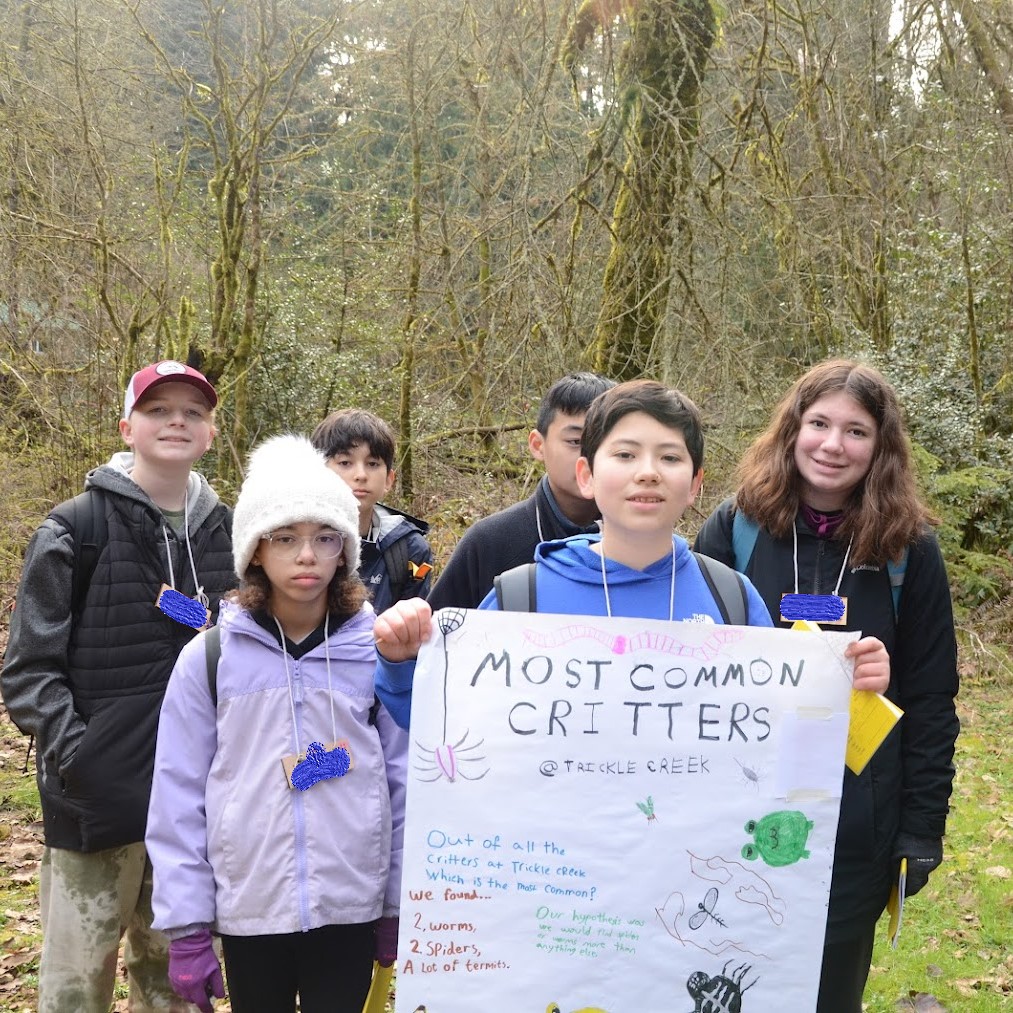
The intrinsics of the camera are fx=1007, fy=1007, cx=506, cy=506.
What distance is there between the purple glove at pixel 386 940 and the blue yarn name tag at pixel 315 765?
0.40 m

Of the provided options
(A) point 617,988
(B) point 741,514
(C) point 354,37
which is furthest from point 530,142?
(A) point 617,988

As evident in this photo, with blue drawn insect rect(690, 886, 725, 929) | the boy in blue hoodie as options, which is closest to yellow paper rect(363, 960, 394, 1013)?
the boy in blue hoodie

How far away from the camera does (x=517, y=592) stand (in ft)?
7.16

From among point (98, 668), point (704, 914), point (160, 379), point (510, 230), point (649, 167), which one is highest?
point (649, 167)

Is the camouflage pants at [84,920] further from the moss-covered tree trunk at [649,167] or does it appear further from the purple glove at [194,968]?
the moss-covered tree trunk at [649,167]

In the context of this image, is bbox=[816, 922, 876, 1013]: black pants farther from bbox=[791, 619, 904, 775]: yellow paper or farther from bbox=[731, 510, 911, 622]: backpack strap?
bbox=[731, 510, 911, 622]: backpack strap

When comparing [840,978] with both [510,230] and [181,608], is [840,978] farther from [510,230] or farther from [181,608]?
[510,230]

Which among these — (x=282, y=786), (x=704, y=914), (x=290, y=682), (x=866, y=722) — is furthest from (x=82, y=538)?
(x=866, y=722)

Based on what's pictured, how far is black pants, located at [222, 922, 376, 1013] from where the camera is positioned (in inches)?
94.3

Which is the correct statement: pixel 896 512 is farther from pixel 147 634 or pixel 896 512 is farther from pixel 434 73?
pixel 434 73

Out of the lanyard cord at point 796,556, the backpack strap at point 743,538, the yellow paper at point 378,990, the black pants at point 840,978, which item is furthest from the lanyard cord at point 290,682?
the black pants at point 840,978

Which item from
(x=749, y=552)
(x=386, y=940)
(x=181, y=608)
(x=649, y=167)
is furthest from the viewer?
(x=649, y=167)

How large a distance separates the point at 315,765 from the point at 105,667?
0.91 meters

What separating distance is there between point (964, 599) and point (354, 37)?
803cm
